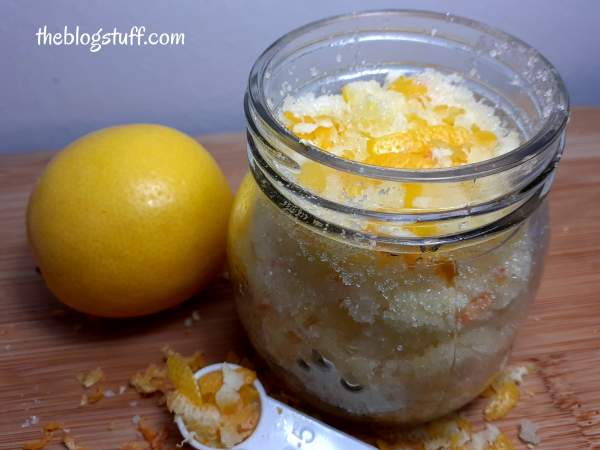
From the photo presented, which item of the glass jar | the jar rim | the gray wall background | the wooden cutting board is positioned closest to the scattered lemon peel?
the wooden cutting board

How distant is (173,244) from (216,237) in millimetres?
62

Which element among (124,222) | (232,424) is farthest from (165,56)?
(232,424)

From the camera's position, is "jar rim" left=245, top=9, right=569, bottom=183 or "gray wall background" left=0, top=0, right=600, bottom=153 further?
"gray wall background" left=0, top=0, right=600, bottom=153

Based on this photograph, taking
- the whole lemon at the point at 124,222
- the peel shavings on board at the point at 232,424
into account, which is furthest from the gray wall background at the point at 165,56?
the peel shavings on board at the point at 232,424

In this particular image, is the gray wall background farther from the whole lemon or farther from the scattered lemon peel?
the scattered lemon peel

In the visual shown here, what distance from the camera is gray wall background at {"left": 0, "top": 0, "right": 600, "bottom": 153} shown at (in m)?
1.01

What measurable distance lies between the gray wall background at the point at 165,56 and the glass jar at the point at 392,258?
40cm

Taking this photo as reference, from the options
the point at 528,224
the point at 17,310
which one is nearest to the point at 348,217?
the point at 528,224

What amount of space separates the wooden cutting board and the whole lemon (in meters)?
0.05

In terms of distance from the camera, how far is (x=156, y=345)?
2.48ft

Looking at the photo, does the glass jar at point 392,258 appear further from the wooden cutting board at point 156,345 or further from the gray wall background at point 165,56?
the gray wall background at point 165,56

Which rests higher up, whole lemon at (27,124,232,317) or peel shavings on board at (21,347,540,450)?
whole lemon at (27,124,232,317)

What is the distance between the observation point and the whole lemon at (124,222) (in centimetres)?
68

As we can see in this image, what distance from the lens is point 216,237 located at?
2.45 ft
